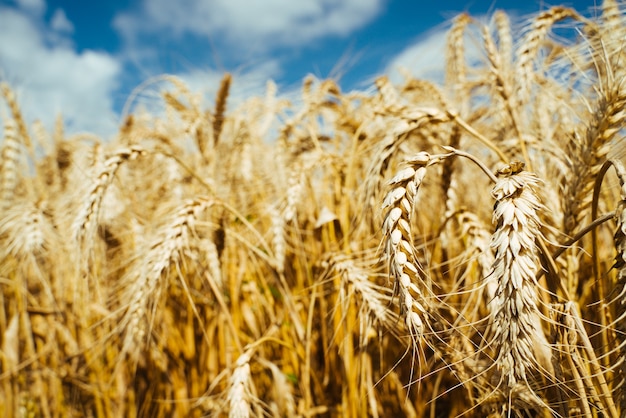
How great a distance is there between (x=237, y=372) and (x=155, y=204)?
5.89ft

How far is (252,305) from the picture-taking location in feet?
7.04

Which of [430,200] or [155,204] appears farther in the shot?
[155,204]

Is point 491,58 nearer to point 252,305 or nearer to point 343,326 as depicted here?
point 343,326

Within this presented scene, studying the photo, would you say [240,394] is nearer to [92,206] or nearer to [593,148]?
[92,206]

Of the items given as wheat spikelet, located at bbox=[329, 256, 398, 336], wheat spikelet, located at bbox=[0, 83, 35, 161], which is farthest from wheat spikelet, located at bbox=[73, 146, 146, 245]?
wheat spikelet, located at bbox=[0, 83, 35, 161]

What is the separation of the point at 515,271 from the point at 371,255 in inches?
30.6

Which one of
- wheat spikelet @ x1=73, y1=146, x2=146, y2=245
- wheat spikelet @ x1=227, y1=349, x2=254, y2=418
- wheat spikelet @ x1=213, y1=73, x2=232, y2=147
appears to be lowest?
wheat spikelet @ x1=227, y1=349, x2=254, y2=418

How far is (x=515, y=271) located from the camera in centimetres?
60

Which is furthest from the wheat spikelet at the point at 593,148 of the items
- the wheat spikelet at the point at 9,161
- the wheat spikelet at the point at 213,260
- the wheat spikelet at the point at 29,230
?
the wheat spikelet at the point at 9,161

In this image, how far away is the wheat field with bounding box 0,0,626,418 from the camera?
2.49 feet

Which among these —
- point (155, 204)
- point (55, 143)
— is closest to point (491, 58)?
point (155, 204)

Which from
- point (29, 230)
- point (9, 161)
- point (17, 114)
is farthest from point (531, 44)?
point (9, 161)

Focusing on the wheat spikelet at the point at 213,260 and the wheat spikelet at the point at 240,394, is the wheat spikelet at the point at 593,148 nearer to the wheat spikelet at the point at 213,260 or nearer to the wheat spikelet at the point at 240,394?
the wheat spikelet at the point at 240,394

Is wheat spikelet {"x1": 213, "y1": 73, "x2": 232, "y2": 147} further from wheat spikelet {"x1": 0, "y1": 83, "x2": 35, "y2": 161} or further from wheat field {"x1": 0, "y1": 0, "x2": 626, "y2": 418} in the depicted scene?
wheat spikelet {"x1": 0, "y1": 83, "x2": 35, "y2": 161}
